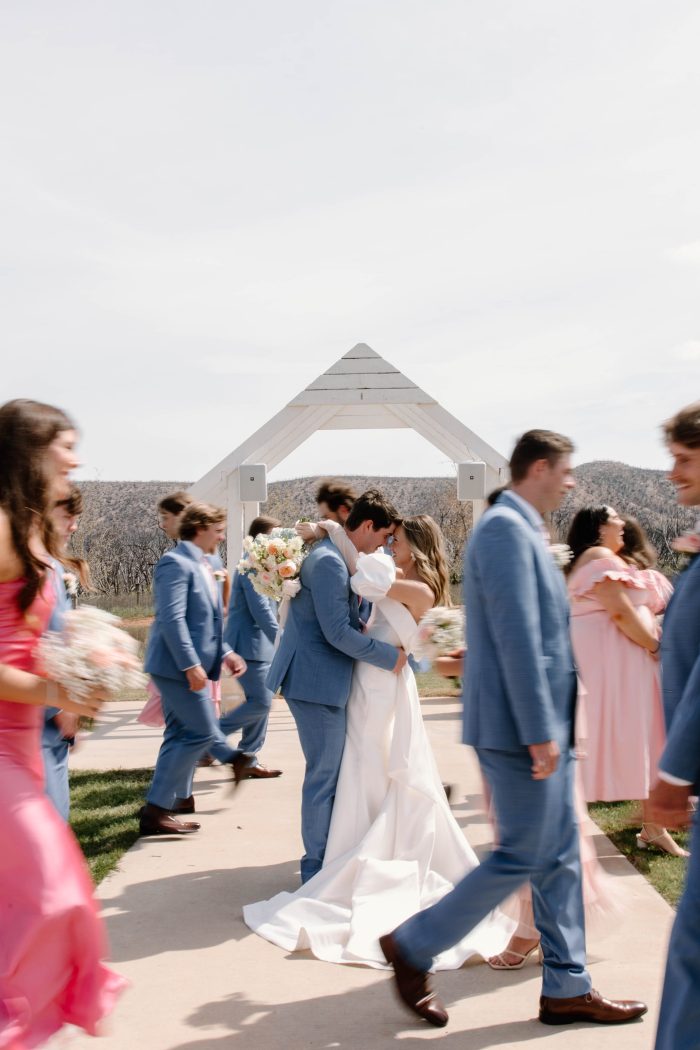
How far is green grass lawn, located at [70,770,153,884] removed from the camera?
5.91m

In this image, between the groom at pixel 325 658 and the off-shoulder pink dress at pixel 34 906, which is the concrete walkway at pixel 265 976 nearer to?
the groom at pixel 325 658

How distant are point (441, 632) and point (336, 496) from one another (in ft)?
4.90

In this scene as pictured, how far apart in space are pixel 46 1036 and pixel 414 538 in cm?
297

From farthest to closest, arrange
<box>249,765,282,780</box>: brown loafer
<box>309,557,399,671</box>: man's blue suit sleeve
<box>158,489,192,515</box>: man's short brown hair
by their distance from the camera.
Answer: <box>249,765,282,780</box>: brown loafer → <box>158,489,192,515</box>: man's short brown hair → <box>309,557,399,671</box>: man's blue suit sleeve

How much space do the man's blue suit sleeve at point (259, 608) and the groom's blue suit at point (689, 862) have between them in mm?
5032

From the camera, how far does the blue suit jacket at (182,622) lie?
6062 mm

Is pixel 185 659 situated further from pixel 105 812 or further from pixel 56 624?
pixel 56 624

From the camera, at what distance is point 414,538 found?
204 inches

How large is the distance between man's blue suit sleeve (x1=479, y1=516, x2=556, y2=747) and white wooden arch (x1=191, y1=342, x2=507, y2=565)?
21.1 feet

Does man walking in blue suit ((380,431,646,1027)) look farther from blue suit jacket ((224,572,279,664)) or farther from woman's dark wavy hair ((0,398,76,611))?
blue suit jacket ((224,572,279,664))

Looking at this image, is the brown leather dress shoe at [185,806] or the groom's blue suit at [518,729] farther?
the brown leather dress shoe at [185,806]

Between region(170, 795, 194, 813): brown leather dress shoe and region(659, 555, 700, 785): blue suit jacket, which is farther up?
region(659, 555, 700, 785): blue suit jacket

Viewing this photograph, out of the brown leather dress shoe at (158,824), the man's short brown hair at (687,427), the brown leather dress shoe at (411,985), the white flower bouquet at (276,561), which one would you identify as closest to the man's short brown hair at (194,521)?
the white flower bouquet at (276,561)

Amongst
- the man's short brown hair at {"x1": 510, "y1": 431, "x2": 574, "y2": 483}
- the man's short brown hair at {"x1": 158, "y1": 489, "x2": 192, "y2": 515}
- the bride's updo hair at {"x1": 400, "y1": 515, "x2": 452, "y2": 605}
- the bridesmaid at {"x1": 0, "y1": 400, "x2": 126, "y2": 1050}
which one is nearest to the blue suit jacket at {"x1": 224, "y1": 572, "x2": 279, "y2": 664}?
the man's short brown hair at {"x1": 158, "y1": 489, "x2": 192, "y2": 515}
